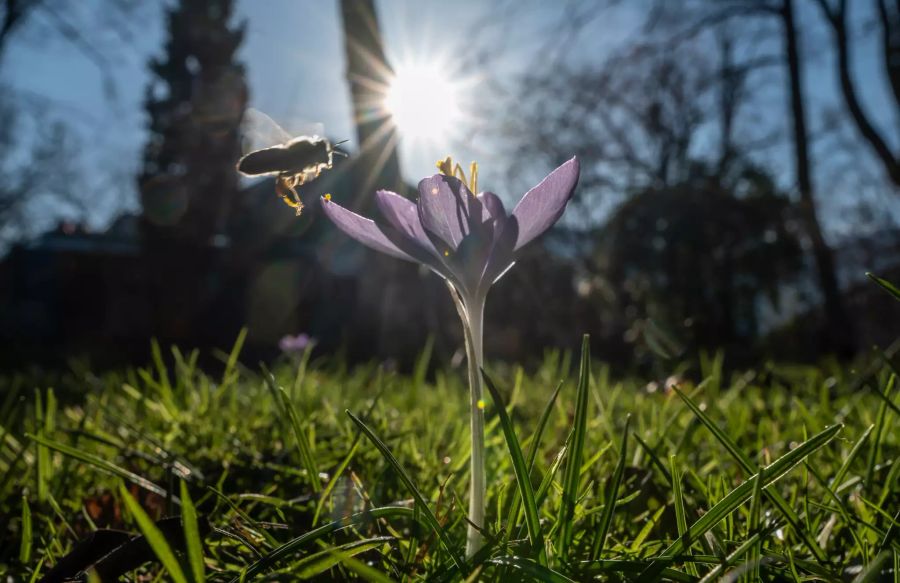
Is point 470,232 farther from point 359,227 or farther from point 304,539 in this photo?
point 304,539

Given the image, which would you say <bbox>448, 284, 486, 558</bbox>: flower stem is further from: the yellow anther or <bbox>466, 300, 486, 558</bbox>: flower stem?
the yellow anther

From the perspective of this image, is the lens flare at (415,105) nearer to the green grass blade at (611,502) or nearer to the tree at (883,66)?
the tree at (883,66)

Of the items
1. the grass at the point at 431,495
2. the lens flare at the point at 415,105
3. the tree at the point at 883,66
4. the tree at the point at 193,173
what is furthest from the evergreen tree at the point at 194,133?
the grass at the point at 431,495

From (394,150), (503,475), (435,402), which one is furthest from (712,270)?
(503,475)

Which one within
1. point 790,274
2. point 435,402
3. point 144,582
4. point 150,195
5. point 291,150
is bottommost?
point 790,274

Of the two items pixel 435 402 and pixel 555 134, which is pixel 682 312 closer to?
pixel 435 402

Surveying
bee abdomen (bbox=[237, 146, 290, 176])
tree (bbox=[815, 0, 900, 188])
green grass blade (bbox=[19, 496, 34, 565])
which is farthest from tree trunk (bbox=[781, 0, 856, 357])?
green grass blade (bbox=[19, 496, 34, 565])
